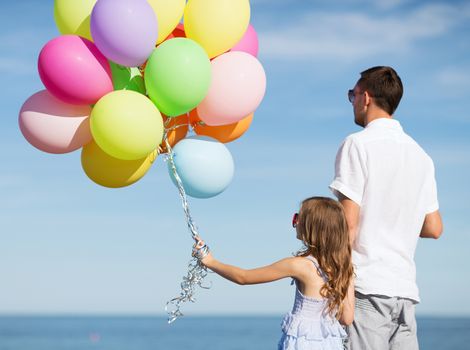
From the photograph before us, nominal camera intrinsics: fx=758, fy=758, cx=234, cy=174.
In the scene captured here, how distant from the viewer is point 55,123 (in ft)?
12.7

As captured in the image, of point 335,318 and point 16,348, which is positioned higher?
point 16,348

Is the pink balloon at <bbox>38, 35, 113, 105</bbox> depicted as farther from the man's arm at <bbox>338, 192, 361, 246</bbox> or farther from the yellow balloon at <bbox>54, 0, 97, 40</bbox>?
the man's arm at <bbox>338, 192, 361, 246</bbox>

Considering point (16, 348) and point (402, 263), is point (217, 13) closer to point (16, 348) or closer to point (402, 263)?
point (402, 263)

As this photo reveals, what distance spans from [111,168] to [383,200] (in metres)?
1.47

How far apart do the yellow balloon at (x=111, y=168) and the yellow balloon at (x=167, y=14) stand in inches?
24.8

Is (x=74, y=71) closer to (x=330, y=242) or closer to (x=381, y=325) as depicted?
(x=330, y=242)

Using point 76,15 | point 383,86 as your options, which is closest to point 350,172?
point 383,86

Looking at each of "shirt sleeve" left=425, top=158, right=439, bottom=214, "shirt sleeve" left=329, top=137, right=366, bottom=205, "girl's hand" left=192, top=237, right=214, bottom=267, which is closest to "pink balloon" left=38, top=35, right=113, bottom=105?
"girl's hand" left=192, top=237, right=214, bottom=267

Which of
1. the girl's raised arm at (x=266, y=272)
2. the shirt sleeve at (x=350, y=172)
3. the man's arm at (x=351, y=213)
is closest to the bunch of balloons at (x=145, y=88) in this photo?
the girl's raised arm at (x=266, y=272)

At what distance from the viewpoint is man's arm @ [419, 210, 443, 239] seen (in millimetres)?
3446

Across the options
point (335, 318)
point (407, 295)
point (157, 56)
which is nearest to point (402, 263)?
point (407, 295)

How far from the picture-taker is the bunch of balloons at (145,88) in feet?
12.0

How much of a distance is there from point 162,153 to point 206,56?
0.56 m

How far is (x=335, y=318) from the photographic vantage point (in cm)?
330
